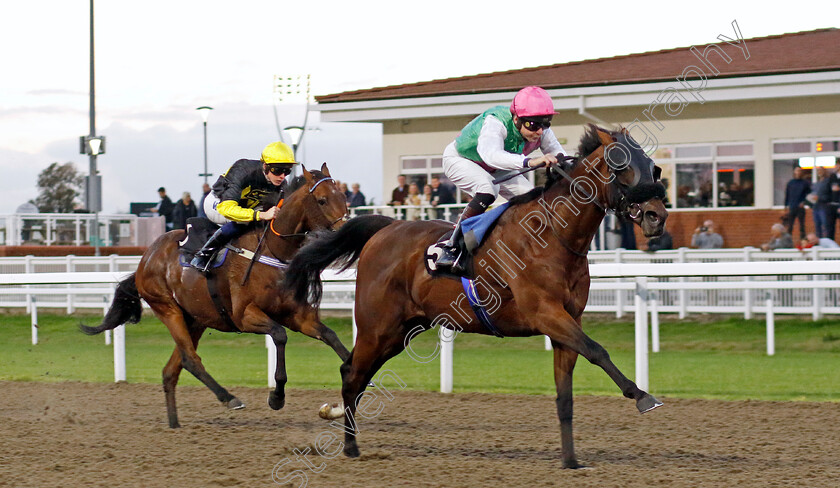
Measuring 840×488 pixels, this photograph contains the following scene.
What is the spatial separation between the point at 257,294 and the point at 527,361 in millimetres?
4251

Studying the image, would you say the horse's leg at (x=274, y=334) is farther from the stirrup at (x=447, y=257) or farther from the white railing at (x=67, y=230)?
the white railing at (x=67, y=230)

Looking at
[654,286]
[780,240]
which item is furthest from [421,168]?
[654,286]

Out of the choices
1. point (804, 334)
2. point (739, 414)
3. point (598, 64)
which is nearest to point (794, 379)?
point (739, 414)

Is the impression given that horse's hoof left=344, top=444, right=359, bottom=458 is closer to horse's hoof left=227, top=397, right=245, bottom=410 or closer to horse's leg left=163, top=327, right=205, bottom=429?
horse's hoof left=227, top=397, right=245, bottom=410

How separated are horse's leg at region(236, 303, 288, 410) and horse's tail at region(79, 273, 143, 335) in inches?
59.4

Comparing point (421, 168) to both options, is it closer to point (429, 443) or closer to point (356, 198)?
point (356, 198)

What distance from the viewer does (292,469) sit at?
4.96m

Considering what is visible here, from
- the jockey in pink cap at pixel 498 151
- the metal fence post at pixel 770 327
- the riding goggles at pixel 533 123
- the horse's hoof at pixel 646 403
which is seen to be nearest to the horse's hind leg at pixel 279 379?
the jockey in pink cap at pixel 498 151

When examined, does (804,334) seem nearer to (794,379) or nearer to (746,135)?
(794,379)

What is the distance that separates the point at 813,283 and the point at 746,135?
23.6ft

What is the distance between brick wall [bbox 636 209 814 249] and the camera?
15.4 m

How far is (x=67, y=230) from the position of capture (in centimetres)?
1992

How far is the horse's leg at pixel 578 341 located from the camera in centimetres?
441

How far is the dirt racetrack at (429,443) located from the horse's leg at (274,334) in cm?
23
